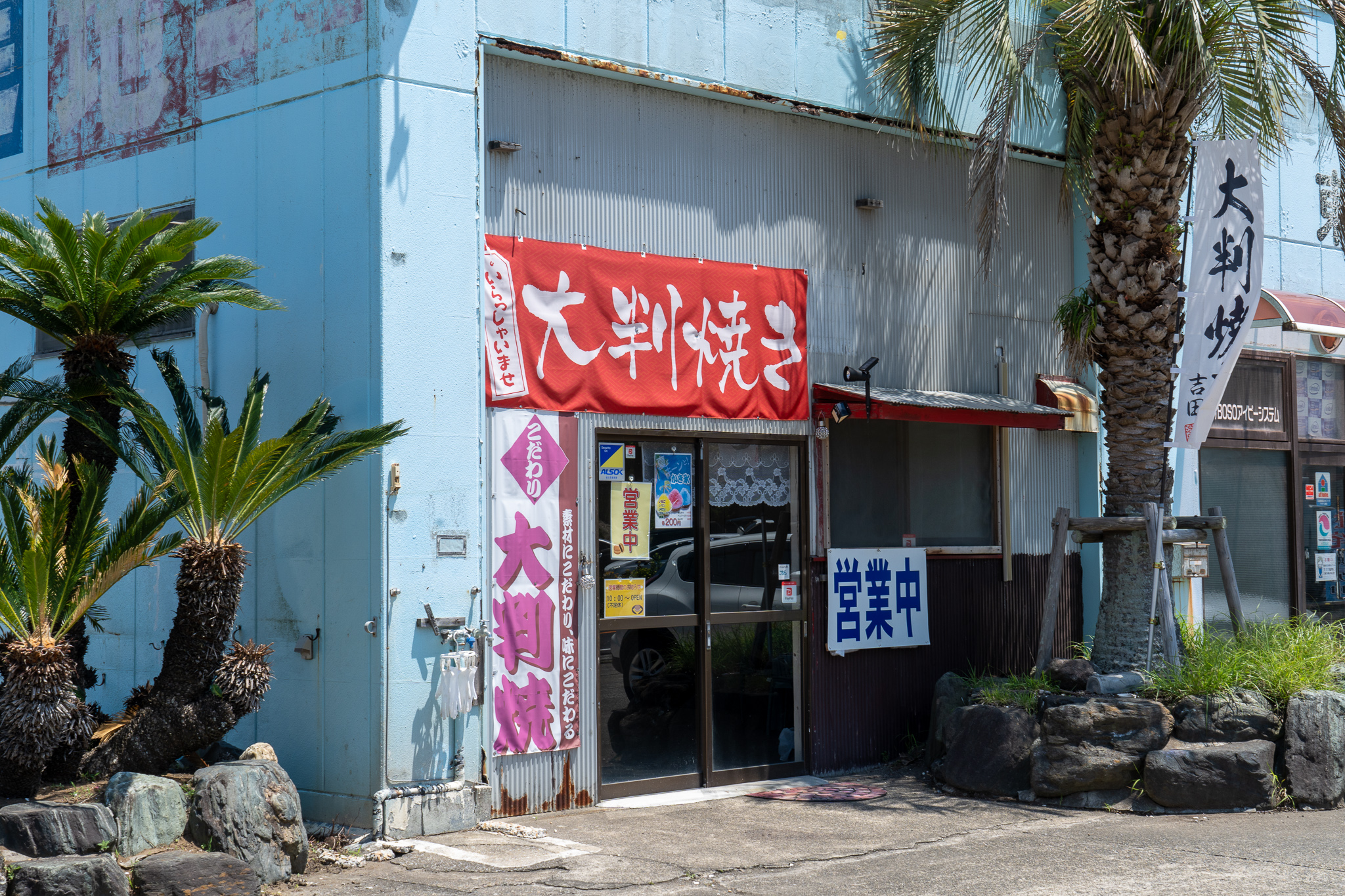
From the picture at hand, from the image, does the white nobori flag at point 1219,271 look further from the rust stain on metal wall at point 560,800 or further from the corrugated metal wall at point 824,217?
the rust stain on metal wall at point 560,800

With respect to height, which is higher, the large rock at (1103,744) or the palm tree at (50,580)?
the palm tree at (50,580)

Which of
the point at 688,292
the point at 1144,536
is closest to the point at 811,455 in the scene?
the point at 688,292

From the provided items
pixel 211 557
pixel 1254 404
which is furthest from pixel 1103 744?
pixel 1254 404

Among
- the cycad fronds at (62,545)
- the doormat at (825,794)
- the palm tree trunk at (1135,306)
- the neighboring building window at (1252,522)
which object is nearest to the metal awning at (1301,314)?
the neighboring building window at (1252,522)

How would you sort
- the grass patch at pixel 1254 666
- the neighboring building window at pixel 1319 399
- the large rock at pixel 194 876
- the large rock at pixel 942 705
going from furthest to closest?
1. the neighboring building window at pixel 1319 399
2. the large rock at pixel 942 705
3. the grass patch at pixel 1254 666
4. the large rock at pixel 194 876

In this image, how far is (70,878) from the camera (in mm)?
6250

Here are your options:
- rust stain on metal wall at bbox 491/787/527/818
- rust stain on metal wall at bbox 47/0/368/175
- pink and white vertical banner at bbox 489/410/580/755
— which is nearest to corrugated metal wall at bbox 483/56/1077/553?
rust stain on metal wall at bbox 47/0/368/175

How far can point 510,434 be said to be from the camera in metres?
8.62

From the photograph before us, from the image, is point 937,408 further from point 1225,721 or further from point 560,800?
point 560,800

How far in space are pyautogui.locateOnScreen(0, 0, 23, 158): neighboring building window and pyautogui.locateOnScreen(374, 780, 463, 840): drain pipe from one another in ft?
21.1

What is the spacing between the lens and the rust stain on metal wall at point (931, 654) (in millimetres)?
10250

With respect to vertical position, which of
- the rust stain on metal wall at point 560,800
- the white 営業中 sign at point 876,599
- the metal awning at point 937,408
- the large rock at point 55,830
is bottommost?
the rust stain on metal wall at point 560,800

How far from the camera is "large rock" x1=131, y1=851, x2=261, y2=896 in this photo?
21.2 ft

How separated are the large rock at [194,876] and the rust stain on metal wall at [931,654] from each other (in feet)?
15.5
